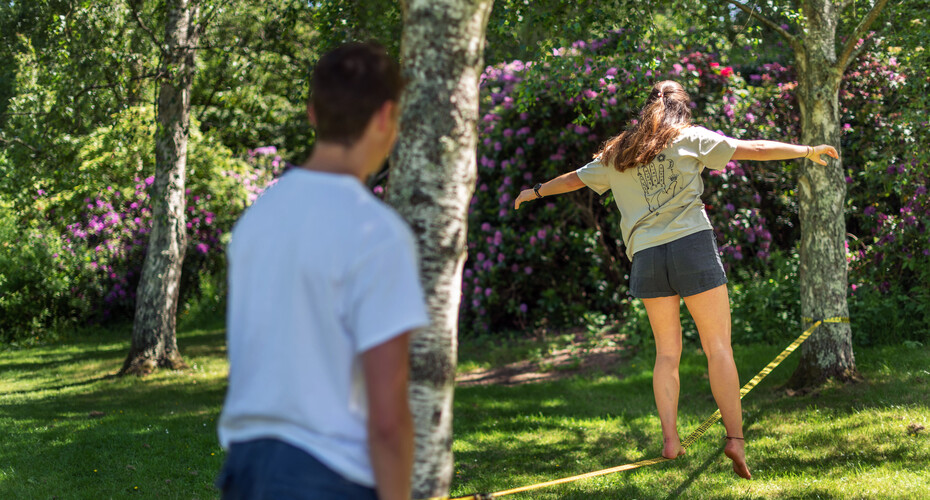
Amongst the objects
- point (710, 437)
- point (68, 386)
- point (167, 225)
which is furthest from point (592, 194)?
point (68, 386)

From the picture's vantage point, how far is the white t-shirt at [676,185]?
390 cm

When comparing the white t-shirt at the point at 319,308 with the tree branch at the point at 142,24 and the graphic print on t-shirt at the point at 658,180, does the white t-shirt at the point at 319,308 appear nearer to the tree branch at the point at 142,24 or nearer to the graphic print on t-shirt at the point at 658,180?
the graphic print on t-shirt at the point at 658,180

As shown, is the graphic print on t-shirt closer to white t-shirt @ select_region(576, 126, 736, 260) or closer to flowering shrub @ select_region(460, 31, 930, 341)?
white t-shirt @ select_region(576, 126, 736, 260)

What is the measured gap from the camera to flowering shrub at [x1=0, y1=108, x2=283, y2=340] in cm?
1183

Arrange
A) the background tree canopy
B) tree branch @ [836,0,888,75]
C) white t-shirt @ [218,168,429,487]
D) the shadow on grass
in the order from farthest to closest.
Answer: the shadow on grass → the background tree canopy → tree branch @ [836,0,888,75] → white t-shirt @ [218,168,429,487]

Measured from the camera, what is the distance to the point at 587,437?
211 inches

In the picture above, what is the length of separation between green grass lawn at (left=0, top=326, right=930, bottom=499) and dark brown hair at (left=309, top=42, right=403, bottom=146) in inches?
121

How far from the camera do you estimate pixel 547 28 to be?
5586 mm

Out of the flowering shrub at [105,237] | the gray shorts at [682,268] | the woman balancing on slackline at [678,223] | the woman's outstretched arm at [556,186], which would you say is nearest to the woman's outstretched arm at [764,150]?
the woman balancing on slackline at [678,223]

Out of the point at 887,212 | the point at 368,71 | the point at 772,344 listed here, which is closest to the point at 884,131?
the point at 887,212

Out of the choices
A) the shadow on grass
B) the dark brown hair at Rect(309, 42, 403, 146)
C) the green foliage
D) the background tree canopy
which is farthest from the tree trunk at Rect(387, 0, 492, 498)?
the shadow on grass

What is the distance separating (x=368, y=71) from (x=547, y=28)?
4248mm

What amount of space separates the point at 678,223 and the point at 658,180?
24 cm

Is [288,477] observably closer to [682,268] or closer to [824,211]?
[682,268]
